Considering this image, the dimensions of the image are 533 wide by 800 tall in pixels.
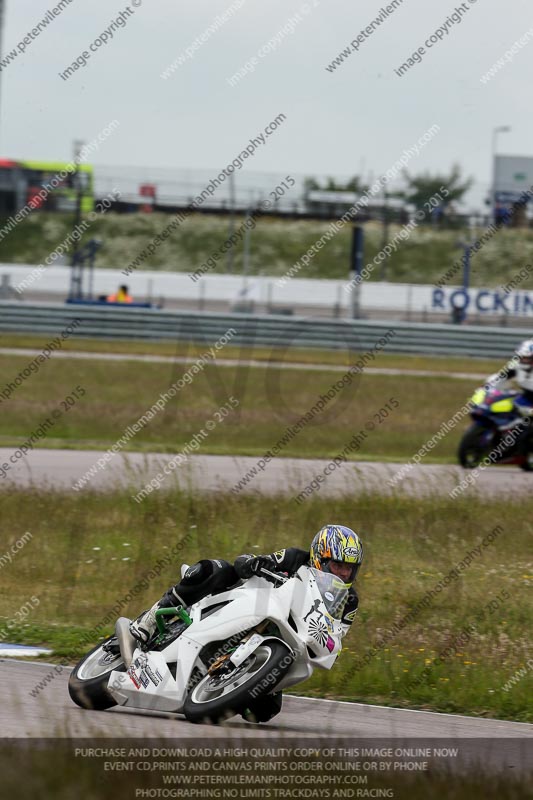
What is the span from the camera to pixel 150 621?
6.24m

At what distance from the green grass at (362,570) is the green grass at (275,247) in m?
42.8

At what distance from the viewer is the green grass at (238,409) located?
61.0 ft

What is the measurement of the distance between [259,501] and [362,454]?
5.85m

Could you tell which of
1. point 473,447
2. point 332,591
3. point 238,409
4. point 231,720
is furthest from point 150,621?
point 238,409

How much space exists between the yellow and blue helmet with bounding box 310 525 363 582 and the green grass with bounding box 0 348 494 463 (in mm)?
10241

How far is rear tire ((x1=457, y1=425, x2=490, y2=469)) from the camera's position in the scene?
1620 centimetres

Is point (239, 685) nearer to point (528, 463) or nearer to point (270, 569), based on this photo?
point (270, 569)

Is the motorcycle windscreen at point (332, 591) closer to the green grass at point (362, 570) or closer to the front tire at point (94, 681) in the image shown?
the front tire at point (94, 681)

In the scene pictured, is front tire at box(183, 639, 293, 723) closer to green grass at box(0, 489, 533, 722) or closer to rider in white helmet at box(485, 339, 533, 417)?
green grass at box(0, 489, 533, 722)

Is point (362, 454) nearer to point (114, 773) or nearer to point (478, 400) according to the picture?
point (478, 400)

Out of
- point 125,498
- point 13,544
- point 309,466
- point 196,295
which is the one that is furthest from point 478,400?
point 196,295

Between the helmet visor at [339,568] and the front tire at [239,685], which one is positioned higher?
the helmet visor at [339,568]

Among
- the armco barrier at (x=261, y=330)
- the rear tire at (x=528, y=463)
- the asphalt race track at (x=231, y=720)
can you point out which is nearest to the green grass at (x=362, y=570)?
the asphalt race track at (x=231, y=720)

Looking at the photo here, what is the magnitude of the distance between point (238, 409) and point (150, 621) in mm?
16571
